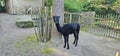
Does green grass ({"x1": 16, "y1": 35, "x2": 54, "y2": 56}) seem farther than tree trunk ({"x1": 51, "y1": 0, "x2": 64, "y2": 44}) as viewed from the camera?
No

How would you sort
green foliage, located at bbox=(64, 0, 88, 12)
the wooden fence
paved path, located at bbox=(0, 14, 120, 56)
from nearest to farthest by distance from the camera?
paved path, located at bbox=(0, 14, 120, 56) → the wooden fence → green foliage, located at bbox=(64, 0, 88, 12)

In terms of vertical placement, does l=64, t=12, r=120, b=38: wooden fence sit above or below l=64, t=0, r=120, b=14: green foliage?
below

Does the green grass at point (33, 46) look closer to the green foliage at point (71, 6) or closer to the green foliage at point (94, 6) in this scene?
the green foliage at point (71, 6)

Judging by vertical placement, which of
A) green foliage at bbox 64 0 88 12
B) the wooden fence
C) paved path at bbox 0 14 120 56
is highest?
green foliage at bbox 64 0 88 12

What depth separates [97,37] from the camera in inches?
331

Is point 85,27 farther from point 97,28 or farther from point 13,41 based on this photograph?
point 13,41

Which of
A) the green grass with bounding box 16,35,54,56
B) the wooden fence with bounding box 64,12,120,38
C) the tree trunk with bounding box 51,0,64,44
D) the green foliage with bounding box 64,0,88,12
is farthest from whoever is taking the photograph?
the green foliage with bounding box 64,0,88,12

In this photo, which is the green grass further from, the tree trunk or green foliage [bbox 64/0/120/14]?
green foliage [bbox 64/0/120/14]

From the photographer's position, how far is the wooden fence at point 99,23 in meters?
8.77

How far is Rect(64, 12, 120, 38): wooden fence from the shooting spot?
8.77m

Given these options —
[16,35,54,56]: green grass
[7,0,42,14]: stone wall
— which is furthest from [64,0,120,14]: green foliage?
[16,35,54,56]: green grass

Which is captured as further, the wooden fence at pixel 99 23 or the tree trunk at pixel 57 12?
the wooden fence at pixel 99 23

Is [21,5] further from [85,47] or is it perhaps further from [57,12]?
[85,47]

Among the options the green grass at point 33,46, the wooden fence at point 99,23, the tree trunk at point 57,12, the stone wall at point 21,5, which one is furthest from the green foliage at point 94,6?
the tree trunk at point 57,12
